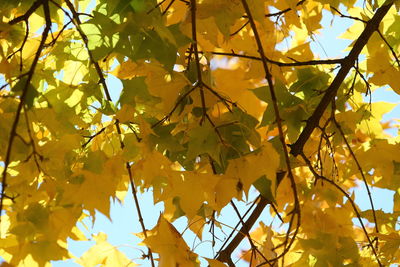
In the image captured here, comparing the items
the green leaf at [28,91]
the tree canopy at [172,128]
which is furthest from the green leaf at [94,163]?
the green leaf at [28,91]

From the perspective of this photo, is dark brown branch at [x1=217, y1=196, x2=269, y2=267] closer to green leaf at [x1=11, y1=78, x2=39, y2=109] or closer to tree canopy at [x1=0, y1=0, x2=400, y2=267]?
tree canopy at [x1=0, y1=0, x2=400, y2=267]

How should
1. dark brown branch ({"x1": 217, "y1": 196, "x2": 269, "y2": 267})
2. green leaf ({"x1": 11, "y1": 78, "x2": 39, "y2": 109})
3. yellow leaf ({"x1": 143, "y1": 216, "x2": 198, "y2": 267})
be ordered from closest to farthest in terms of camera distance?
green leaf ({"x1": 11, "y1": 78, "x2": 39, "y2": 109}), yellow leaf ({"x1": 143, "y1": 216, "x2": 198, "y2": 267}), dark brown branch ({"x1": 217, "y1": 196, "x2": 269, "y2": 267})

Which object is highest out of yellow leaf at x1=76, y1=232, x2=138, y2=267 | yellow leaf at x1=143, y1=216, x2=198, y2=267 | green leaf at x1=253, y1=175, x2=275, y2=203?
green leaf at x1=253, y1=175, x2=275, y2=203

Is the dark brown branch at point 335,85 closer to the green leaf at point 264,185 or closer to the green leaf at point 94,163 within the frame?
the green leaf at point 264,185

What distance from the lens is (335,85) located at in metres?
1.25

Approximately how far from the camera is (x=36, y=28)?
4.15 feet

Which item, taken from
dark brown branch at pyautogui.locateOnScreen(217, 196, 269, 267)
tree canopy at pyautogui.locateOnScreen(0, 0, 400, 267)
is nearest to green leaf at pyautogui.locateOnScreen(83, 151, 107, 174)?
tree canopy at pyautogui.locateOnScreen(0, 0, 400, 267)

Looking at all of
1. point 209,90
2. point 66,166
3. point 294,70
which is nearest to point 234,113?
point 209,90

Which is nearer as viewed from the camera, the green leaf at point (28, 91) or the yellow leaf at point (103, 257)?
the green leaf at point (28, 91)

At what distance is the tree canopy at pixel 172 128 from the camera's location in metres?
0.94

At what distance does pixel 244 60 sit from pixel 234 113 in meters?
0.36

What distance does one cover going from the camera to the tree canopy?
941 millimetres

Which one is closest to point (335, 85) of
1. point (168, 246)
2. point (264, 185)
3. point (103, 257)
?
point (264, 185)

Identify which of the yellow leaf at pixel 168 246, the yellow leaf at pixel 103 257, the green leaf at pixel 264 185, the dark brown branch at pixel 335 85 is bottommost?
the yellow leaf at pixel 168 246
